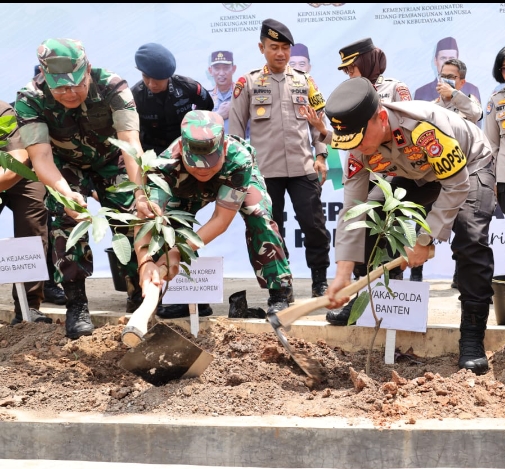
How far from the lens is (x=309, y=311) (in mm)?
3857

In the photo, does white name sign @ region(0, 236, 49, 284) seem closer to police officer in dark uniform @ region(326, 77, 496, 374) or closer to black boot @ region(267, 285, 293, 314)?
black boot @ region(267, 285, 293, 314)

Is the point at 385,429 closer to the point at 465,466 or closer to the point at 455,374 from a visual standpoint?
the point at 465,466

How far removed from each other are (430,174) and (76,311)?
2.08m

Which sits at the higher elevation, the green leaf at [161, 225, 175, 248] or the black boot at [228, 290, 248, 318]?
the green leaf at [161, 225, 175, 248]

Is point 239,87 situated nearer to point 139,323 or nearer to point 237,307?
point 237,307

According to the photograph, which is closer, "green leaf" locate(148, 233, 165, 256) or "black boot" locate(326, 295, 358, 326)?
"green leaf" locate(148, 233, 165, 256)

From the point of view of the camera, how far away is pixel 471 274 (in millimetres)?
3938

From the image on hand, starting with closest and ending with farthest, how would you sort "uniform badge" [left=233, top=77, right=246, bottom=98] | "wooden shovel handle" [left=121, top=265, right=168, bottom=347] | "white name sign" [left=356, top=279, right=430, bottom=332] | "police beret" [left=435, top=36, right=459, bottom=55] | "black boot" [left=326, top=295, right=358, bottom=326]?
"wooden shovel handle" [left=121, top=265, right=168, bottom=347] → "white name sign" [left=356, top=279, right=430, bottom=332] → "black boot" [left=326, top=295, right=358, bottom=326] → "uniform badge" [left=233, top=77, right=246, bottom=98] → "police beret" [left=435, top=36, right=459, bottom=55]

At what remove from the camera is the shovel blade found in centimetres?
366

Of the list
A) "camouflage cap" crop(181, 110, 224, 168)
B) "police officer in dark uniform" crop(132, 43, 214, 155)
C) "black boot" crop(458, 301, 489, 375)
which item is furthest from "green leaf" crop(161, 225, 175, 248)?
"police officer in dark uniform" crop(132, 43, 214, 155)

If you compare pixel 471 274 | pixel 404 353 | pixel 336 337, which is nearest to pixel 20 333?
pixel 336 337

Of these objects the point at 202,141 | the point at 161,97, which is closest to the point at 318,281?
the point at 161,97

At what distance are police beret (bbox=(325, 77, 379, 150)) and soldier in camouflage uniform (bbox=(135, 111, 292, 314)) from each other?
664 mm

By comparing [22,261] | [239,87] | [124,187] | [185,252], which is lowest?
[22,261]
